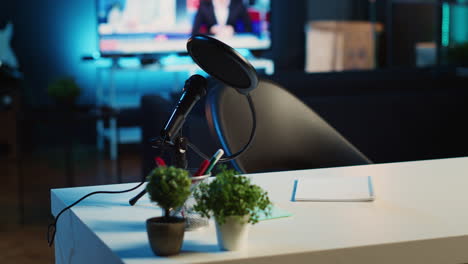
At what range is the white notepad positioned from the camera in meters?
1.61

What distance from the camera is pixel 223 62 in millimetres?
1443

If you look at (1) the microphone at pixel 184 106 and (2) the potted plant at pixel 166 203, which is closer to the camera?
(2) the potted plant at pixel 166 203

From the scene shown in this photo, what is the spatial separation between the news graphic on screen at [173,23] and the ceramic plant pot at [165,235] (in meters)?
5.45

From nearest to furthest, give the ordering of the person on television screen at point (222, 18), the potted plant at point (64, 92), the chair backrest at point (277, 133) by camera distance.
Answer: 1. the chair backrest at point (277, 133)
2. the potted plant at point (64, 92)
3. the person on television screen at point (222, 18)

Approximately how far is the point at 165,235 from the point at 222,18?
5.88 metres

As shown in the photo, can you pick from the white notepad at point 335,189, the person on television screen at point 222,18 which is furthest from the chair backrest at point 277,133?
the person on television screen at point 222,18

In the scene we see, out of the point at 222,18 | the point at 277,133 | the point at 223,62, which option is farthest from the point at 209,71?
the point at 222,18

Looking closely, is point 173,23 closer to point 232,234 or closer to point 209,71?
point 209,71

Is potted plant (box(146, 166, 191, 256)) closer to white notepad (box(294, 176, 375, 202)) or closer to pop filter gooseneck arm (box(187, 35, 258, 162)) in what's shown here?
pop filter gooseneck arm (box(187, 35, 258, 162))

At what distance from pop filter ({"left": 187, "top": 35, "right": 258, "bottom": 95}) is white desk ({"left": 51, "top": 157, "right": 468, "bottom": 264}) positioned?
27 centimetres

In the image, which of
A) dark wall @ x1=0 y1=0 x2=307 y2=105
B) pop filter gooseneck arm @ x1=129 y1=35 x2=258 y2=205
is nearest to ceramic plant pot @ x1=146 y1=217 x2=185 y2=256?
pop filter gooseneck arm @ x1=129 y1=35 x2=258 y2=205

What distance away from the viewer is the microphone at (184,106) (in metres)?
1.45

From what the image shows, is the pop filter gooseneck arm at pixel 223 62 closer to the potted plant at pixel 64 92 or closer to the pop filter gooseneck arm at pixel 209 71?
the pop filter gooseneck arm at pixel 209 71

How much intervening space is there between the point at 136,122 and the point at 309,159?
4045 mm
